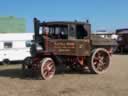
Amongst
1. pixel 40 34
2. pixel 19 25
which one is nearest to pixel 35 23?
pixel 40 34

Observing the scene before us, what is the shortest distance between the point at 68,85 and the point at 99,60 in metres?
4.29

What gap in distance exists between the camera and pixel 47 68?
53.8ft

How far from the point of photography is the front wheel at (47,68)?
1619 cm

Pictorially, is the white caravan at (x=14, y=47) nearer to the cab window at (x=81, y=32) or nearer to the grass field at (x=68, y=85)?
the grass field at (x=68, y=85)

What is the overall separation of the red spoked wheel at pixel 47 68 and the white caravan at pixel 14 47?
7.91 metres

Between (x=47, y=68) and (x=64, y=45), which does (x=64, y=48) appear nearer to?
(x=64, y=45)

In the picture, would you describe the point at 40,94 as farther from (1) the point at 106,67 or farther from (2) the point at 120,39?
(2) the point at 120,39

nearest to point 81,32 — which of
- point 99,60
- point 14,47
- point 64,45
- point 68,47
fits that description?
point 68,47

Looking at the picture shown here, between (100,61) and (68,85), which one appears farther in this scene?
(100,61)

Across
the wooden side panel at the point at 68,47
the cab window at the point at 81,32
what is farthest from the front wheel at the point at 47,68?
the cab window at the point at 81,32

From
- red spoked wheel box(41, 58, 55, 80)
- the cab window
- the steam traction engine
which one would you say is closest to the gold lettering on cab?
the steam traction engine

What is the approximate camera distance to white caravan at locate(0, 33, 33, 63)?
80.9ft

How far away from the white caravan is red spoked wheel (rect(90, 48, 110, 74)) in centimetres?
689

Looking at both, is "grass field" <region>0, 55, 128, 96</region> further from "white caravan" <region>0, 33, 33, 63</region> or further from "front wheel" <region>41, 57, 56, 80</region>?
"white caravan" <region>0, 33, 33, 63</region>
